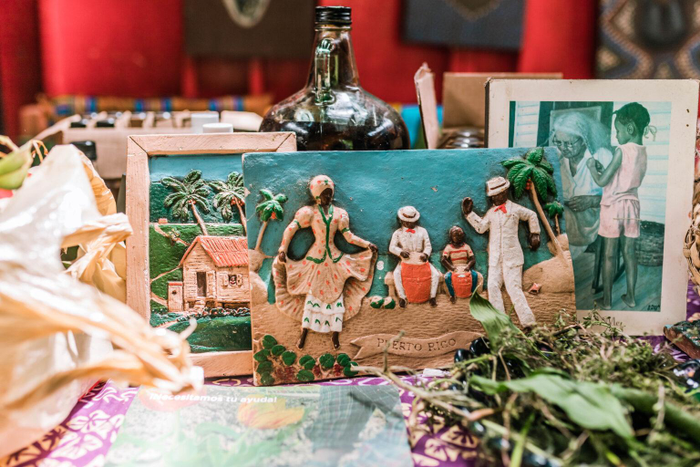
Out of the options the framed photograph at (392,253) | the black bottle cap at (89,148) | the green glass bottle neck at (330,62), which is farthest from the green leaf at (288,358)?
the black bottle cap at (89,148)

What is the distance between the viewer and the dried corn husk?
517mm

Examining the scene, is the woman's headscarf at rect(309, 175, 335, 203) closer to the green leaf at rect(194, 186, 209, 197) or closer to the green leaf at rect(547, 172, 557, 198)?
the green leaf at rect(194, 186, 209, 197)

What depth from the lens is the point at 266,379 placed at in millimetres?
714

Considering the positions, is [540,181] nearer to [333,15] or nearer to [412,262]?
[412,262]

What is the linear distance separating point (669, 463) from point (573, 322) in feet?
0.90

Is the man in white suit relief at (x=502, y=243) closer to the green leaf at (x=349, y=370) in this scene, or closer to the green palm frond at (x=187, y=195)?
the green leaf at (x=349, y=370)

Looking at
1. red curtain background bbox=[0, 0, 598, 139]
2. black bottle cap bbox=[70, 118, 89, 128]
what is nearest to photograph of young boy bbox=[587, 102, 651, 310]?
black bottle cap bbox=[70, 118, 89, 128]

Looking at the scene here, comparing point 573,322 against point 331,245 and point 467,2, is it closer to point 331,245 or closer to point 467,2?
point 331,245

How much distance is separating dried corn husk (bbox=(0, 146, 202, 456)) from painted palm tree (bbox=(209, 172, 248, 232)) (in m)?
0.19

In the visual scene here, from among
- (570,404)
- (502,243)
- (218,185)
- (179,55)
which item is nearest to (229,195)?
(218,185)

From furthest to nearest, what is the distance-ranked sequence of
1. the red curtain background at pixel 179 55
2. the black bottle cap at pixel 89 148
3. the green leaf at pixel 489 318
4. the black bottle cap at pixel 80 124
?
the red curtain background at pixel 179 55 < the black bottle cap at pixel 80 124 < the black bottle cap at pixel 89 148 < the green leaf at pixel 489 318

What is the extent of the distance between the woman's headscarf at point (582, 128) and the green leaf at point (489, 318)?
0.29 meters

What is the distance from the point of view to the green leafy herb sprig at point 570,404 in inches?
19.2

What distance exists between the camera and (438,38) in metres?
2.44
